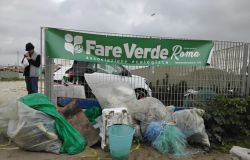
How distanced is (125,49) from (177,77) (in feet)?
4.57

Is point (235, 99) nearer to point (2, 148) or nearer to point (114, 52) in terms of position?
point (114, 52)

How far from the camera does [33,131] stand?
5348mm

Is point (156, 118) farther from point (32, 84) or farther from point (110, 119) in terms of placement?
point (32, 84)

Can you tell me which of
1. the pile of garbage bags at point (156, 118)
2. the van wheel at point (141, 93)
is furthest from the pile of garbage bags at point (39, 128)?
the van wheel at point (141, 93)

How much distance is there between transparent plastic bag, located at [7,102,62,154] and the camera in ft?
17.5

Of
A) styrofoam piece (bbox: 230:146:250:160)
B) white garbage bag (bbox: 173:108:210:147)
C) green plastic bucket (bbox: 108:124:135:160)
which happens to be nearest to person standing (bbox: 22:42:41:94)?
green plastic bucket (bbox: 108:124:135:160)

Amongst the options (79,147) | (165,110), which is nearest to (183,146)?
(165,110)

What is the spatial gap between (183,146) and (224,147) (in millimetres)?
1001

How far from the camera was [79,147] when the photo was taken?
221 inches

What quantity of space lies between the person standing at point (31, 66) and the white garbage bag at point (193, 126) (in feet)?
12.2

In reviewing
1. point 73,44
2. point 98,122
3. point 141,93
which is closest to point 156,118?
point 98,122

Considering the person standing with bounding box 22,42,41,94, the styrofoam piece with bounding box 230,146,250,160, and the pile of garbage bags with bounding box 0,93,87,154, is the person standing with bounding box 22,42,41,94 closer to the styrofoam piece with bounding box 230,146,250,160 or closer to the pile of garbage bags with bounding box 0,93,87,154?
the pile of garbage bags with bounding box 0,93,87,154

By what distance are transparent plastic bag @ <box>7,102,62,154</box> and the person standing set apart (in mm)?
2295

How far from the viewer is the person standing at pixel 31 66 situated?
25.3ft
